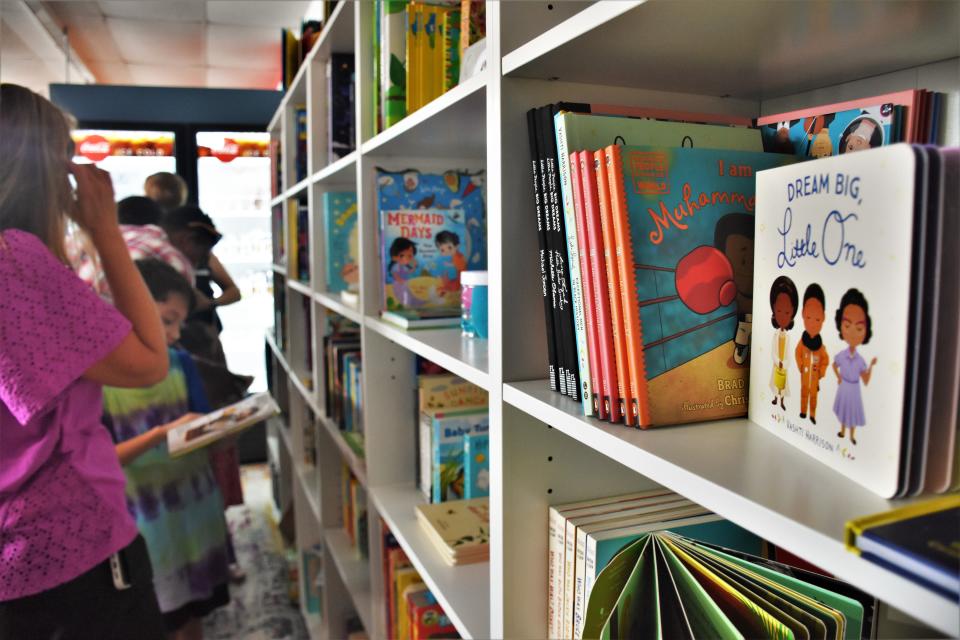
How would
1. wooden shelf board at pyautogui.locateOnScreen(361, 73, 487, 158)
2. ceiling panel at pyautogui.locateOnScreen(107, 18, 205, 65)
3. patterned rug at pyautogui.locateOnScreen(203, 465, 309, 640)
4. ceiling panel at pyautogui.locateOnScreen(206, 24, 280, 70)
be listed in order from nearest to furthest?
1. wooden shelf board at pyautogui.locateOnScreen(361, 73, 487, 158)
2. ceiling panel at pyautogui.locateOnScreen(107, 18, 205, 65)
3. ceiling panel at pyautogui.locateOnScreen(206, 24, 280, 70)
4. patterned rug at pyautogui.locateOnScreen(203, 465, 309, 640)

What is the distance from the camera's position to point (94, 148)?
1370mm

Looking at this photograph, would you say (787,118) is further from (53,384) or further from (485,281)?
(53,384)

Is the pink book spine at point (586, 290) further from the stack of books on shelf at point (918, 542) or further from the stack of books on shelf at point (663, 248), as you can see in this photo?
the stack of books on shelf at point (918, 542)

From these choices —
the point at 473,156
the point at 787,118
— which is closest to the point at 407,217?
the point at 473,156

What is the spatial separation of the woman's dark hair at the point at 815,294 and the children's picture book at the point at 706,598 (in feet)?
0.86

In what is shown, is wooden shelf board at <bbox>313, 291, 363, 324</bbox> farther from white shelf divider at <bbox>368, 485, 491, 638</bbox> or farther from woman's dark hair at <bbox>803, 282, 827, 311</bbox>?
woman's dark hair at <bbox>803, 282, 827, 311</bbox>

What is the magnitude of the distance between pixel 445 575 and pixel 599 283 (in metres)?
0.70

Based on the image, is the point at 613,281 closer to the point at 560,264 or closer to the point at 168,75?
the point at 560,264

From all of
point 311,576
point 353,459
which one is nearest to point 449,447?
point 353,459

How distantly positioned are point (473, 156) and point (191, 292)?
2.71 feet

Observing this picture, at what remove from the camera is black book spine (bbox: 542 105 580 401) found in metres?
0.67

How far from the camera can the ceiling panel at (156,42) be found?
1.41 m

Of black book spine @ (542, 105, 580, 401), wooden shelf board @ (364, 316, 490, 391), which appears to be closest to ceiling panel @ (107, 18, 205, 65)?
wooden shelf board @ (364, 316, 490, 391)

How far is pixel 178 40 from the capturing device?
1.55 meters
